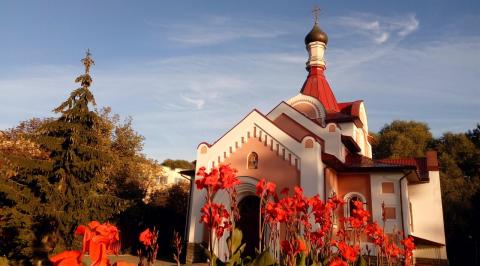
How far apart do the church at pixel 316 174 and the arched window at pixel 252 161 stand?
0.04m

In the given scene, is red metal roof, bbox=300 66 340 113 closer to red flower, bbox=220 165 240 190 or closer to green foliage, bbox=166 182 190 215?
green foliage, bbox=166 182 190 215

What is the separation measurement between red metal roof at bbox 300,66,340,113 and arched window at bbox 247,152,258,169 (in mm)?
6934

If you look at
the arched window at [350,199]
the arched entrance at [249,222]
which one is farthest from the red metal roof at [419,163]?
the arched entrance at [249,222]

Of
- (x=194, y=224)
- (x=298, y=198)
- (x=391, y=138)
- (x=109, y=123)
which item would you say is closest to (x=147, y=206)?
(x=109, y=123)

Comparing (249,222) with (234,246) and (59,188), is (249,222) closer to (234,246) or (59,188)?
(59,188)

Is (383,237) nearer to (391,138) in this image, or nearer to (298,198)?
(298,198)

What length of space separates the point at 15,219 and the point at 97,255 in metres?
11.9

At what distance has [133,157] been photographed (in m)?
23.1

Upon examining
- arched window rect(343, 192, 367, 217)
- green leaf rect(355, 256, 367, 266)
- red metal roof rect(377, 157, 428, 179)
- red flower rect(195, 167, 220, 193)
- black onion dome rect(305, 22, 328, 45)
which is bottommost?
green leaf rect(355, 256, 367, 266)

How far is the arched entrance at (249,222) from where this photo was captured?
14414mm

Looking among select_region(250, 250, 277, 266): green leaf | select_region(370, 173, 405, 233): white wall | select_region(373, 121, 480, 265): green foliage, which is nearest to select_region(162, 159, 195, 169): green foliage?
select_region(373, 121, 480, 265): green foliage

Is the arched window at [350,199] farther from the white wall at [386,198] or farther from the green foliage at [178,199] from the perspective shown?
the green foliage at [178,199]

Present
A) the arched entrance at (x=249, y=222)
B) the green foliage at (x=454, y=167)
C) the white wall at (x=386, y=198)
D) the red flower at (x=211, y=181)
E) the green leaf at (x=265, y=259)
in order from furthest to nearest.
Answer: the green foliage at (x=454, y=167)
the white wall at (x=386, y=198)
the arched entrance at (x=249, y=222)
the red flower at (x=211, y=181)
the green leaf at (x=265, y=259)

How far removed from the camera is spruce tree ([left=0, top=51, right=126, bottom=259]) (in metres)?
11.6
